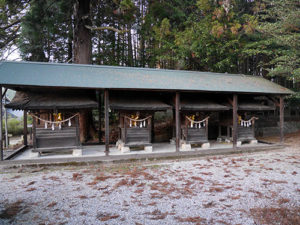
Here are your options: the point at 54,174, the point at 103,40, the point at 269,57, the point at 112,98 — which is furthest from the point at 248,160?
the point at 103,40

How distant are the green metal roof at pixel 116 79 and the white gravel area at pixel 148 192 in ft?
9.54

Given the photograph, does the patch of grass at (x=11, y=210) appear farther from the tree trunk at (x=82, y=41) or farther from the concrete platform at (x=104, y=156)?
the tree trunk at (x=82, y=41)

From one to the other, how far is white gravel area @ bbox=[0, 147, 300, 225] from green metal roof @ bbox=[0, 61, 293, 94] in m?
2.91


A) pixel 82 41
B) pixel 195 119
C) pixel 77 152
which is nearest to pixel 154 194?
pixel 77 152

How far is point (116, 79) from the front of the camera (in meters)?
7.50

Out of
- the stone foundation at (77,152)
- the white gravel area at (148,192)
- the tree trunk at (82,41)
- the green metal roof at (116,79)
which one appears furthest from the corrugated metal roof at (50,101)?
the tree trunk at (82,41)

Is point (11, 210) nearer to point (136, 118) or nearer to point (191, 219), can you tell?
point (191, 219)

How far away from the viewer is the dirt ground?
3.42m

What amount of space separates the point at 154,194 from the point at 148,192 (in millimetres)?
193

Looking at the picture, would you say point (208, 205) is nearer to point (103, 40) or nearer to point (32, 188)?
point (32, 188)

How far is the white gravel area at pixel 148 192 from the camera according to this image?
11.3 feet

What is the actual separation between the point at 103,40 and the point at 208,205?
15.0m

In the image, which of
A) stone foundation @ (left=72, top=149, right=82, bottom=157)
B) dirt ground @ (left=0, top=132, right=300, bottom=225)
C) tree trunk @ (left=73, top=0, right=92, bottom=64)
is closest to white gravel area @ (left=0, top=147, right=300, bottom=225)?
dirt ground @ (left=0, top=132, right=300, bottom=225)

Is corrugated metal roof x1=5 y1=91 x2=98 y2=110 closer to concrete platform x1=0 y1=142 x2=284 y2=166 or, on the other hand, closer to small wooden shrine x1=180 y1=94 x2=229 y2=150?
concrete platform x1=0 y1=142 x2=284 y2=166
